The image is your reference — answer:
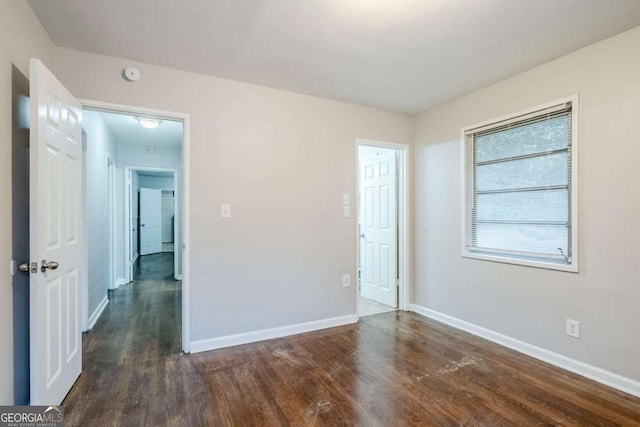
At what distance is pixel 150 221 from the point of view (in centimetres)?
897

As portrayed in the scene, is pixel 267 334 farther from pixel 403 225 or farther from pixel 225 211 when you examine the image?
pixel 403 225

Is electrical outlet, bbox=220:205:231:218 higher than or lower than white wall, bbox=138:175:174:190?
lower

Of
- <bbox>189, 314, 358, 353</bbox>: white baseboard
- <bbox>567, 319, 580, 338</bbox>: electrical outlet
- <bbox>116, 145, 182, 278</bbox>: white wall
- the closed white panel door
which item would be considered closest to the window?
<bbox>567, 319, 580, 338</bbox>: electrical outlet

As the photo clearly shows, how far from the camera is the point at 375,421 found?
1.83 m

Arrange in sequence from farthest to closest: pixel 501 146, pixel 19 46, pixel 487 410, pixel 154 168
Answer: pixel 154 168 < pixel 501 146 < pixel 487 410 < pixel 19 46

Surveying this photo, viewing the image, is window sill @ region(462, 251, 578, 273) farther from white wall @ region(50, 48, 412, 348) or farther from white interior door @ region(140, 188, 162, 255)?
white interior door @ region(140, 188, 162, 255)

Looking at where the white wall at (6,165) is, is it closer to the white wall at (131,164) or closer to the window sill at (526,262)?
the window sill at (526,262)

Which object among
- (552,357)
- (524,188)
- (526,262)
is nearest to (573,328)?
(552,357)

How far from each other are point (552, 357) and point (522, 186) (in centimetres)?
144

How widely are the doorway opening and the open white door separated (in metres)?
2.62

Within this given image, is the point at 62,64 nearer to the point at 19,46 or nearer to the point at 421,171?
the point at 19,46

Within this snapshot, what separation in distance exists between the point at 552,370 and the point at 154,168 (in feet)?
20.7

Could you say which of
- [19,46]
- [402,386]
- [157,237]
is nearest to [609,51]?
[402,386]

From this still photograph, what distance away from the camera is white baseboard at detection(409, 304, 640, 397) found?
84.5 inches
